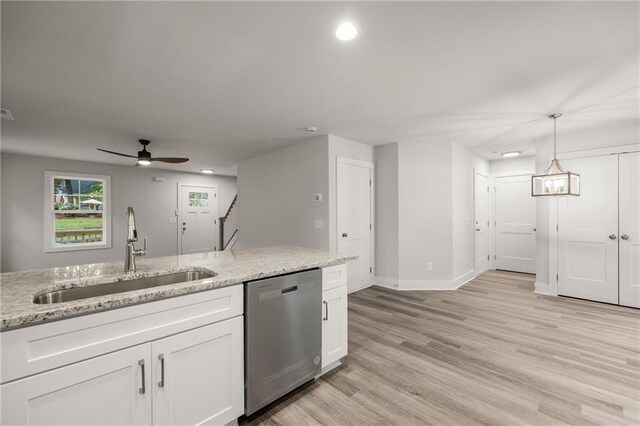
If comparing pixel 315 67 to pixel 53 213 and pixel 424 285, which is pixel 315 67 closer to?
pixel 424 285

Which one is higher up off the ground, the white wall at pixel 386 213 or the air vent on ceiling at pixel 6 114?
the air vent on ceiling at pixel 6 114

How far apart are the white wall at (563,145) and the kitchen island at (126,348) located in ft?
14.9

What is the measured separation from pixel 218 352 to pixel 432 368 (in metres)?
1.82

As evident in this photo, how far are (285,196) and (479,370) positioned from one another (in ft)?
12.3

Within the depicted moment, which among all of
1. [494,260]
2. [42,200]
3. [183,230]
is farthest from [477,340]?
[42,200]

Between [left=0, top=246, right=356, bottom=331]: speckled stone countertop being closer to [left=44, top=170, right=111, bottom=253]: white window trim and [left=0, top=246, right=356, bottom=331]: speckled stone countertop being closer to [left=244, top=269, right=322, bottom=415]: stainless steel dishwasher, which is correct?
[left=244, top=269, right=322, bottom=415]: stainless steel dishwasher

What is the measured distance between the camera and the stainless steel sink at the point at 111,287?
1508 millimetres

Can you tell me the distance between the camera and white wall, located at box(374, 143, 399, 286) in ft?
15.7

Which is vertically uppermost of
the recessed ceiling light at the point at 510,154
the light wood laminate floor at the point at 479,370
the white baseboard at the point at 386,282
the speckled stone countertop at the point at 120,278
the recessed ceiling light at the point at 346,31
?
the recessed ceiling light at the point at 346,31

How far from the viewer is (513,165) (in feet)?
20.0

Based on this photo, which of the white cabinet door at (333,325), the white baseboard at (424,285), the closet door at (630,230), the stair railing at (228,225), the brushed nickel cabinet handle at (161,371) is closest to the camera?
the brushed nickel cabinet handle at (161,371)

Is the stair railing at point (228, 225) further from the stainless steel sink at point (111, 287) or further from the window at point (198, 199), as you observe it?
the stainless steel sink at point (111, 287)

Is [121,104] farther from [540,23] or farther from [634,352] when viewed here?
[634,352]

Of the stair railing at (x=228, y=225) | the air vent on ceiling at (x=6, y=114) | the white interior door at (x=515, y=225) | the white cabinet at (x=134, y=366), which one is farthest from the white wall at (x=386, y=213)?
the air vent on ceiling at (x=6, y=114)
